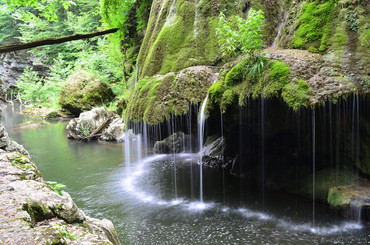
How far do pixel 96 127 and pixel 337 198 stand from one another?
539 inches

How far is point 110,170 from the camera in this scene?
10.2 meters

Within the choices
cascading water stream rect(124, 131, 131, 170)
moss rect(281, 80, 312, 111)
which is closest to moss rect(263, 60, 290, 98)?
moss rect(281, 80, 312, 111)

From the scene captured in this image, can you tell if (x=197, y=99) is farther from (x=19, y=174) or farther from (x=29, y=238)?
(x=29, y=238)

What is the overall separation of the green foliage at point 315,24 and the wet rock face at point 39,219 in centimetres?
577

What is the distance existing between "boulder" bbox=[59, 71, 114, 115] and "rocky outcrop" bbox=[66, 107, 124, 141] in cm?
569

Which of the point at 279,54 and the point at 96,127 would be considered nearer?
the point at 279,54

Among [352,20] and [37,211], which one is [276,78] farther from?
[37,211]

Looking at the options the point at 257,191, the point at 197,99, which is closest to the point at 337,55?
the point at 197,99

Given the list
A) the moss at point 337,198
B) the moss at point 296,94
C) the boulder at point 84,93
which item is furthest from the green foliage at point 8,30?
the moss at point 337,198

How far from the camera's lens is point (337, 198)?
19.1 feet

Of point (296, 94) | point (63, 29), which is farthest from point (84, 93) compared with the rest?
point (296, 94)

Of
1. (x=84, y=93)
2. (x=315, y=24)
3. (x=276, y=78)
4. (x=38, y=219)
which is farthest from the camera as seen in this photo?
(x=84, y=93)

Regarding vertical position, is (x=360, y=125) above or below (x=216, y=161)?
above

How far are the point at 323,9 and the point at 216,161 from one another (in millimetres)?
5708
